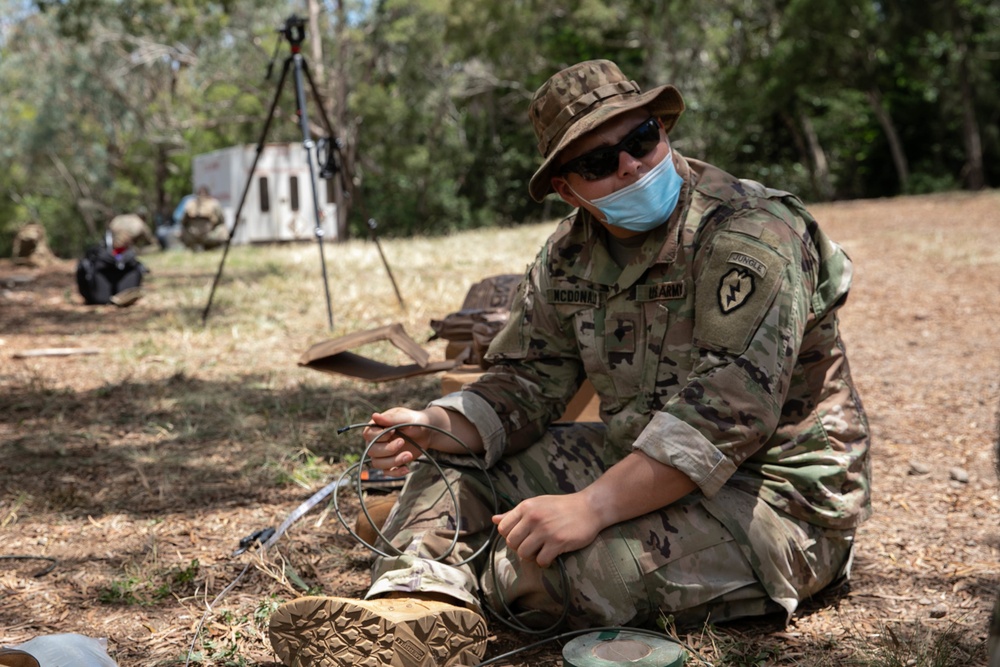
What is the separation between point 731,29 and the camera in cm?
2467

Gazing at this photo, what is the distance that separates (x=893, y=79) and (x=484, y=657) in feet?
90.3

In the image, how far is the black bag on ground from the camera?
31.9ft

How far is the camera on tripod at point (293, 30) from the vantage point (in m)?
6.44

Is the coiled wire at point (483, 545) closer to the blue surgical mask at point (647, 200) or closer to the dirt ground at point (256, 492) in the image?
the dirt ground at point (256, 492)

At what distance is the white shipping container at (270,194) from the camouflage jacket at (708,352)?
64.4 ft

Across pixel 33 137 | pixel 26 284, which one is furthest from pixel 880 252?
pixel 33 137

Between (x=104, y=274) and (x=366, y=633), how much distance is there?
8.64 m

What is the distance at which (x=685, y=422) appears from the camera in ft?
7.41

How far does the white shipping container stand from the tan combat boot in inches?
798

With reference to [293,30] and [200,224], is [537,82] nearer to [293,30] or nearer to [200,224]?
[200,224]

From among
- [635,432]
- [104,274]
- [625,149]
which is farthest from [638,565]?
[104,274]

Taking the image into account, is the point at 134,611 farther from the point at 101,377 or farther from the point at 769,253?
the point at 101,377

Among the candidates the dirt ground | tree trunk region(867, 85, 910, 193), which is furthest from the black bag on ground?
tree trunk region(867, 85, 910, 193)

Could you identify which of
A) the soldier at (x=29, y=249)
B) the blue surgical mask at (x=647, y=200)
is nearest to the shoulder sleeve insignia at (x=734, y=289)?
the blue surgical mask at (x=647, y=200)
